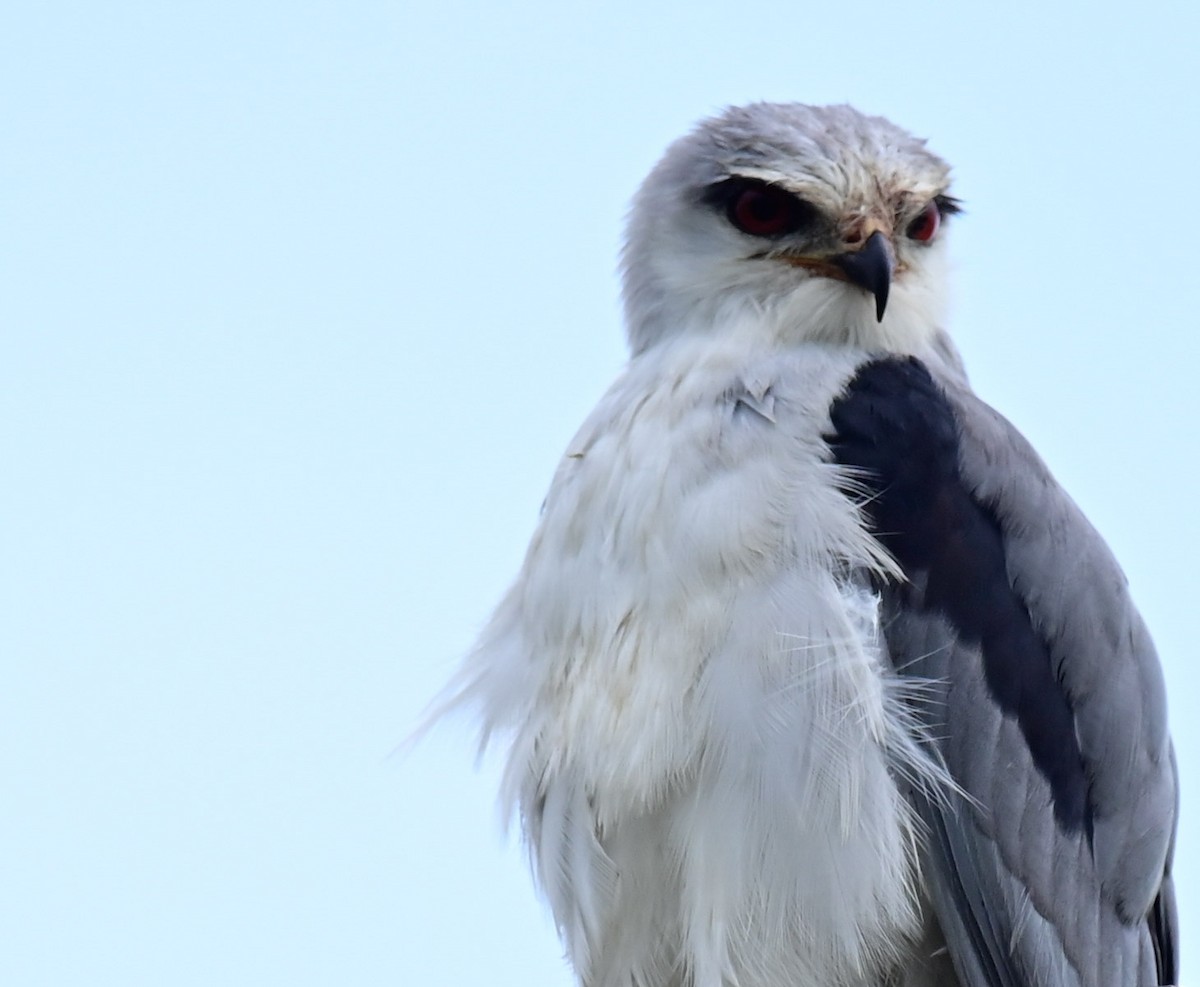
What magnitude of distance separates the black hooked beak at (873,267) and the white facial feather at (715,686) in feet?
0.19

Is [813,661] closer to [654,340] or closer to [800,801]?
[800,801]

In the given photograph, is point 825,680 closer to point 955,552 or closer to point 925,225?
point 955,552

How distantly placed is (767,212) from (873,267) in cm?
36

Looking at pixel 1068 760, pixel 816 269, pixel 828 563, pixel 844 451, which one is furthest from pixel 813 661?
pixel 816 269

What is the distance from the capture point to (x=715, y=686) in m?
3.75

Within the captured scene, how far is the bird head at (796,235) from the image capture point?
459 cm

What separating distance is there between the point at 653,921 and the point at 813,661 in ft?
2.47

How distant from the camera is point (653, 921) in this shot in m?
4.03

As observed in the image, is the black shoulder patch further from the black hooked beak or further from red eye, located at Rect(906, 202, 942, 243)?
red eye, located at Rect(906, 202, 942, 243)

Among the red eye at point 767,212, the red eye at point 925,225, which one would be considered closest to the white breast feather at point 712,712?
the red eye at point 767,212

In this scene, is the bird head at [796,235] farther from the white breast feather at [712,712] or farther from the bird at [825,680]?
the white breast feather at [712,712]

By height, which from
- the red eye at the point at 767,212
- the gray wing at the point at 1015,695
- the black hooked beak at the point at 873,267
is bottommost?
the gray wing at the point at 1015,695

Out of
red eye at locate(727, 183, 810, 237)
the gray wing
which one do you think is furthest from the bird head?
the gray wing

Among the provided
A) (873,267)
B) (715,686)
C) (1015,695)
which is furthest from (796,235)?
(715,686)
